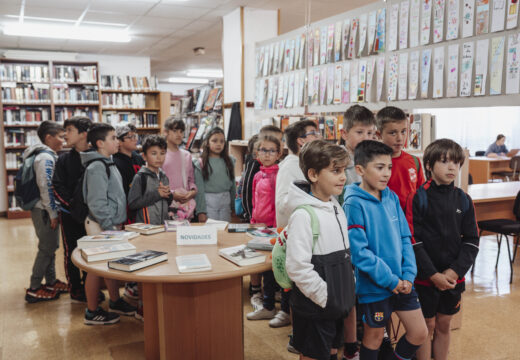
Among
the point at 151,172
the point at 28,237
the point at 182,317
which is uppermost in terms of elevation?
the point at 151,172

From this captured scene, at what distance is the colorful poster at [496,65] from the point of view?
2.62 metres

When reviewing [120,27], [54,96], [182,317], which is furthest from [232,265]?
[54,96]

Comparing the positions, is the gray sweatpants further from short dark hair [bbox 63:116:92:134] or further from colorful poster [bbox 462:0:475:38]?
colorful poster [bbox 462:0:475:38]

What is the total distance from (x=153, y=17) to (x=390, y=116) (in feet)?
15.4

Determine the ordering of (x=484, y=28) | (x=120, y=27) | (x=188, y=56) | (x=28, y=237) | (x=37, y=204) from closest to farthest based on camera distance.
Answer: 1. (x=484, y=28)
2. (x=37, y=204)
3. (x=28, y=237)
4. (x=120, y=27)
5. (x=188, y=56)

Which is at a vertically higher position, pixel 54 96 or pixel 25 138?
pixel 54 96

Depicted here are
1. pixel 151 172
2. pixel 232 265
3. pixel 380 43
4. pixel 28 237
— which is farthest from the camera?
pixel 28 237

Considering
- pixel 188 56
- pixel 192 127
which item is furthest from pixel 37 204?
pixel 188 56

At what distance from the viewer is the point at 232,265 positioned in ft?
6.71

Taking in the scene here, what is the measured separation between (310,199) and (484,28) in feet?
5.86

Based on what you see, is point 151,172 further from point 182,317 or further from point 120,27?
point 120,27

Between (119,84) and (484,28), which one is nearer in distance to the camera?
(484,28)

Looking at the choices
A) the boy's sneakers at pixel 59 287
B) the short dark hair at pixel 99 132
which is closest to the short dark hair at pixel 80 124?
the short dark hair at pixel 99 132

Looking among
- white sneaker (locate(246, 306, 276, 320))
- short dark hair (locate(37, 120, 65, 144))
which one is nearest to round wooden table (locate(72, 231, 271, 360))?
white sneaker (locate(246, 306, 276, 320))
